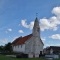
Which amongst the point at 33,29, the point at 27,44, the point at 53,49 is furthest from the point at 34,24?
the point at 53,49

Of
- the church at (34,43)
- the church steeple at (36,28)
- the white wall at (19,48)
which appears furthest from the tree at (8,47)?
the church steeple at (36,28)

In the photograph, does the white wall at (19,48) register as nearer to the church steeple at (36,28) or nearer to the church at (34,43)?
the church at (34,43)

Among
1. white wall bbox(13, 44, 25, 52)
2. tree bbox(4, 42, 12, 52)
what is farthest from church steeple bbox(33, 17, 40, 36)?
tree bbox(4, 42, 12, 52)

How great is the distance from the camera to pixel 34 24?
80.1 m

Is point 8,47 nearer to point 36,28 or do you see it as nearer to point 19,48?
point 19,48

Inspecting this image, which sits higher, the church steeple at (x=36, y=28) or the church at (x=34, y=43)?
the church steeple at (x=36, y=28)

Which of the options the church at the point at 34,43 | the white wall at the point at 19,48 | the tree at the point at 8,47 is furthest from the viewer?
the tree at the point at 8,47

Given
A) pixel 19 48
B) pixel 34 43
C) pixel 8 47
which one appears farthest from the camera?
pixel 8 47

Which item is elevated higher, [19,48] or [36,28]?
[36,28]

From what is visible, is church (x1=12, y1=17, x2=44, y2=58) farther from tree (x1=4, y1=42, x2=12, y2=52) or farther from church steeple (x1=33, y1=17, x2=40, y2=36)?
tree (x1=4, y1=42, x2=12, y2=52)

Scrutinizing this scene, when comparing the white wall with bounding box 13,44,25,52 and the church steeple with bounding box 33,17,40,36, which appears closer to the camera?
the church steeple with bounding box 33,17,40,36

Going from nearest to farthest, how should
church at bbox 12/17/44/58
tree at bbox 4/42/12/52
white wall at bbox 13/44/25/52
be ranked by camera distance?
A: 1. church at bbox 12/17/44/58
2. white wall at bbox 13/44/25/52
3. tree at bbox 4/42/12/52

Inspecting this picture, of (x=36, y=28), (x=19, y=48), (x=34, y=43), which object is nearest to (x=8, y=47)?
(x=19, y=48)

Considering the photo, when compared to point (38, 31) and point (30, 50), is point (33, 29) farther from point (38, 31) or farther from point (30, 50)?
point (30, 50)
